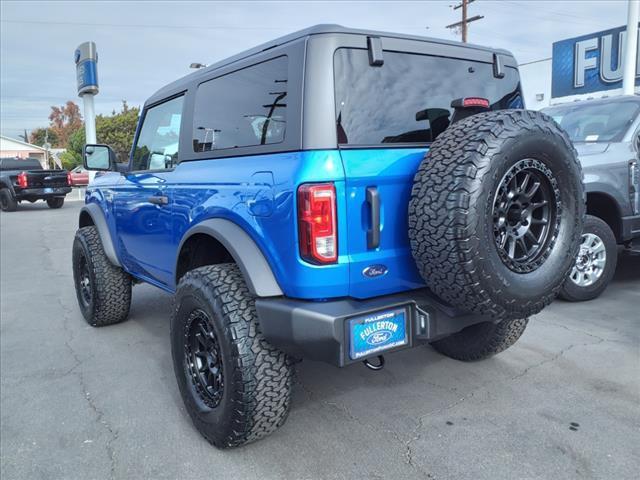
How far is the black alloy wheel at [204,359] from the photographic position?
2.72 m

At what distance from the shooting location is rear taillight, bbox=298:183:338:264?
2223 mm

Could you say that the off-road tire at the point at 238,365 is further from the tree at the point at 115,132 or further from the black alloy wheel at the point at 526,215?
the tree at the point at 115,132

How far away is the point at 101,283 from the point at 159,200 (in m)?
1.58

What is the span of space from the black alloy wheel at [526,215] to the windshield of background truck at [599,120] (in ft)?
10.7

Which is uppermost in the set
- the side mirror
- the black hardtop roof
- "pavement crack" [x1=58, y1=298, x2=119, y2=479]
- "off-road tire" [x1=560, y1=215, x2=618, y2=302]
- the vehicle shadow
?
the black hardtop roof

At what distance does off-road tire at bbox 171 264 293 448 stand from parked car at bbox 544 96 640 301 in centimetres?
335

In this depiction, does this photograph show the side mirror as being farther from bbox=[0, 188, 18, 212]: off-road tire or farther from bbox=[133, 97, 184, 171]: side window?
bbox=[0, 188, 18, 212]: off-road tire

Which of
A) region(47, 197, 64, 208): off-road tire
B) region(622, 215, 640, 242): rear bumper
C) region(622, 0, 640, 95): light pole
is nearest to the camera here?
region(622, 215, 640, 242): rear bumper

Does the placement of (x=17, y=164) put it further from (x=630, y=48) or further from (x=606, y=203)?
(x=606, y=203)

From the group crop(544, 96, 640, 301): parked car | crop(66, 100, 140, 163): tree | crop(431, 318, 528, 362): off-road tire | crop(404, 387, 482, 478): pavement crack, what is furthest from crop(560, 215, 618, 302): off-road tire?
crop(66, 100, 140, 163): tree

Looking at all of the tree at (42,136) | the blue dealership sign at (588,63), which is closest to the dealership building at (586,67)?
the blue dealership sign at (588,63)

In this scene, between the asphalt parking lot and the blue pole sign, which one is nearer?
the asphalt parking lot

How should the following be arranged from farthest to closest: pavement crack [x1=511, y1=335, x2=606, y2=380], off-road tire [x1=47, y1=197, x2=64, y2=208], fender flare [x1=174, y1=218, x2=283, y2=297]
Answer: off-road tire [x1=47, y1=197, x2=64, y2=208]
pavement crack [x1=511, y1=335, x2=606, y2=380]
fender flare [x1=174, y1=218, x2=283, y2=297]

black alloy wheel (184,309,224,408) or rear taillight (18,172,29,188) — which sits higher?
rear taillight (18,172,29,188)
